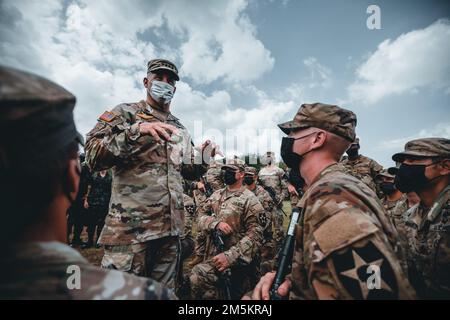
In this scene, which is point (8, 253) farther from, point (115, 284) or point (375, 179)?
point (375, 179)

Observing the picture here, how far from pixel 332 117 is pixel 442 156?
2.28 metres

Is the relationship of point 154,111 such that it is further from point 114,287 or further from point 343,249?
point 343,249

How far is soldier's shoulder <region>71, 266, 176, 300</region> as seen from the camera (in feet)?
3.28

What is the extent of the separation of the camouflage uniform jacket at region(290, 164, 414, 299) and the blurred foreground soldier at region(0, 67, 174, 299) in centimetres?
88

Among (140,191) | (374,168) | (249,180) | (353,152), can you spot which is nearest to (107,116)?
(140,191)

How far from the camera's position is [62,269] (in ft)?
3.16

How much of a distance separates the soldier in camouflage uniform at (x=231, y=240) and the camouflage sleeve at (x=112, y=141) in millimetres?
2596

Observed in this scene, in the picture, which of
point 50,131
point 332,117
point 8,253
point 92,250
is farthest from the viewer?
point 92,250

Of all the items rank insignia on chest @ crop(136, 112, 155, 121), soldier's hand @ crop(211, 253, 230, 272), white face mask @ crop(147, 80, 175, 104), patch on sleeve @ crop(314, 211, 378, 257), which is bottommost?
soldier's hand @ crop(211, 253, 230, 272)

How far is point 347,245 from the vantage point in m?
1.37

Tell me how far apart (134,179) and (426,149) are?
12.7ft

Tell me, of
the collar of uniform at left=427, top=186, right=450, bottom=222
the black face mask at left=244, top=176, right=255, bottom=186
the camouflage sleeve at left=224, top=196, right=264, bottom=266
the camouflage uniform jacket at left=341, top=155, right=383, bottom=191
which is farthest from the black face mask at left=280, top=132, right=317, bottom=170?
the camouflage uniform jacket at left=341, top=155, right=383, bottom=191

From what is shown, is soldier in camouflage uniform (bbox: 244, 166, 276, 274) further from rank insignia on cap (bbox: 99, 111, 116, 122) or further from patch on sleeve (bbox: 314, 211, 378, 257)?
patch on sleeve (bbox: 314, 211, 378, 257)
